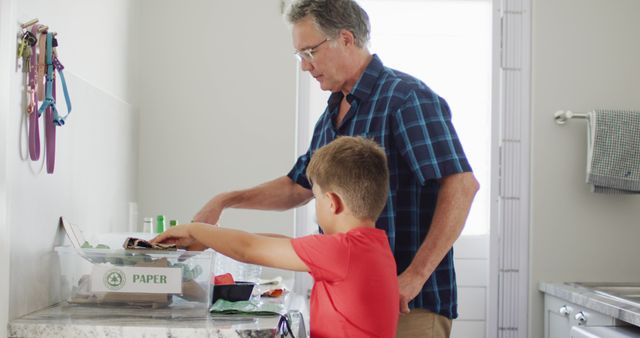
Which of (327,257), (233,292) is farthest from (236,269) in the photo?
(327,257)

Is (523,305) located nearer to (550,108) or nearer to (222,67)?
(550,108)

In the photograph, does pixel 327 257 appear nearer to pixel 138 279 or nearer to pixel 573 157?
pixel 138 279

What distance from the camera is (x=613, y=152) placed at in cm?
292

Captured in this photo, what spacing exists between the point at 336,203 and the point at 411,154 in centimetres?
23

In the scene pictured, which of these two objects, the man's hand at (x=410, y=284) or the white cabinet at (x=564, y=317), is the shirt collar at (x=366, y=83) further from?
the white cabinet at (x=564, y=317)

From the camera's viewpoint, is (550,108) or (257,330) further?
(550,108)

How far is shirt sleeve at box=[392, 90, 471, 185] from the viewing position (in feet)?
5.00

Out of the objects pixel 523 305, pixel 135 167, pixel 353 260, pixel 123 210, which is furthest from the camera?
pixel 523 305

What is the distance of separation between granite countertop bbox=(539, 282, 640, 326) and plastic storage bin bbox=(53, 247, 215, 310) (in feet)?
4.16

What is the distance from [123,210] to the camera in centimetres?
257

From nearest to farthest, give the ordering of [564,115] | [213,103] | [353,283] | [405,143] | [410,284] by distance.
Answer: [353,283], [410,284], [405,143], [213,103], [564,115]

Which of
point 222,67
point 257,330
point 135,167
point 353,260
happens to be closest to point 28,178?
point 257,330

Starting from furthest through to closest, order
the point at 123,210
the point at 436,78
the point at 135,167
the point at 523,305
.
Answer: the point at 436,78, the point at 523,305, the point at 135,167, the point at 123,210

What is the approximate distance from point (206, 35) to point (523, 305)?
1.62 m
